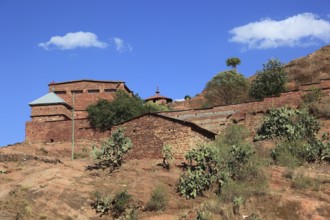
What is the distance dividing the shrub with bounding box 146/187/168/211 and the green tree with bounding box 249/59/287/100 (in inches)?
845

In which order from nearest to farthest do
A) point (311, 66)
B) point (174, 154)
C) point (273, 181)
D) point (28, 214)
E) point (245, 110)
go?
point (28, 214)
point (273, 181)
point (174, 154)
point (245, 110)
point (311, 66)

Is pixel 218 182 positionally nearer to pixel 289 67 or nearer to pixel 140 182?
pixel 140 182

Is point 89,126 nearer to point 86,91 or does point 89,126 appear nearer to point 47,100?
point 47,100

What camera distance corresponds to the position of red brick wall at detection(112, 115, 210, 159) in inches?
981

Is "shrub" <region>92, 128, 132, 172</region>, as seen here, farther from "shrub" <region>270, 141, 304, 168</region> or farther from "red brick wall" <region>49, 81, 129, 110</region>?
"red brick wall" <region>49, 81, 129, 110</region>

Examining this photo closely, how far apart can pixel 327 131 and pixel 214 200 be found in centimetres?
1041

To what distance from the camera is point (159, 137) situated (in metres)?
25.2

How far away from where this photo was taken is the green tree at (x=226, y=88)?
4569 centimetres

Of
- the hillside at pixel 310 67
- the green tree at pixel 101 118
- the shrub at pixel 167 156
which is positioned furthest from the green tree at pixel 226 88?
the shrub at pixel 167 156

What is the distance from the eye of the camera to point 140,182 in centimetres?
1972

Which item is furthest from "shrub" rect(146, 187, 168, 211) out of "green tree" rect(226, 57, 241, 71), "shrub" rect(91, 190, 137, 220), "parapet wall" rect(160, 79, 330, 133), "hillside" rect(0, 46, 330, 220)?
"green tree" rect(226, 57, 241, 71)

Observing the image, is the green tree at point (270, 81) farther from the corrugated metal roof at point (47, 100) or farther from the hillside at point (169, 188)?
the corrugated metal roof at point (47, 100)

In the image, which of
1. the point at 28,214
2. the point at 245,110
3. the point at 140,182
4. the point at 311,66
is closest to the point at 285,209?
the point at 140,182

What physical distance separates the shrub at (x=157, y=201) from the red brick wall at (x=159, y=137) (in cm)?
631
